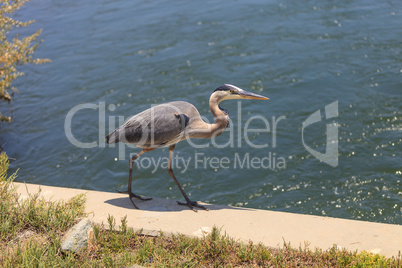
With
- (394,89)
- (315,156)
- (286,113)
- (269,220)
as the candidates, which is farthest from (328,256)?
(394,89)

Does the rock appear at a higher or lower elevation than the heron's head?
lower

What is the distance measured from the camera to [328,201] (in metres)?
7.76

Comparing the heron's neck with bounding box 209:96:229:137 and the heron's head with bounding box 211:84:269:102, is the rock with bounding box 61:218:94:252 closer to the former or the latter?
the heron's neck with bounding box 209:96:229:137

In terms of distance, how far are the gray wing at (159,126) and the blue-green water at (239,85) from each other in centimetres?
168

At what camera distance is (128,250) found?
5.41 meters

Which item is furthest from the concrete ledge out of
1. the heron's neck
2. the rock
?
the heron's neck

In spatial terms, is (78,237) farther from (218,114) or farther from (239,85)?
(239,85)

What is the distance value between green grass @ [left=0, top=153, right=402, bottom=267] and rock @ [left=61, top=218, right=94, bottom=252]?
0.07 meters

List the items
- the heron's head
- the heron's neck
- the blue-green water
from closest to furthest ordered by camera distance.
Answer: the heron's head
the heron's neck
the blue-green water

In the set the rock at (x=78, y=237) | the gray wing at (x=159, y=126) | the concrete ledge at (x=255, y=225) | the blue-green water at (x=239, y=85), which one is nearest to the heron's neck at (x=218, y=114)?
the gray wing at (x=159, y=126)

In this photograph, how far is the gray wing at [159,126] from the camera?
688cm

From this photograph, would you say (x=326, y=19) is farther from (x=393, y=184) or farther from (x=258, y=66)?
(x=393, y=184)

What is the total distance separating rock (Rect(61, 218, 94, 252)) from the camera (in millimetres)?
5270

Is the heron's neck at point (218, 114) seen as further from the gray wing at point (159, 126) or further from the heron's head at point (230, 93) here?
the gray wing at point (159, 126)
